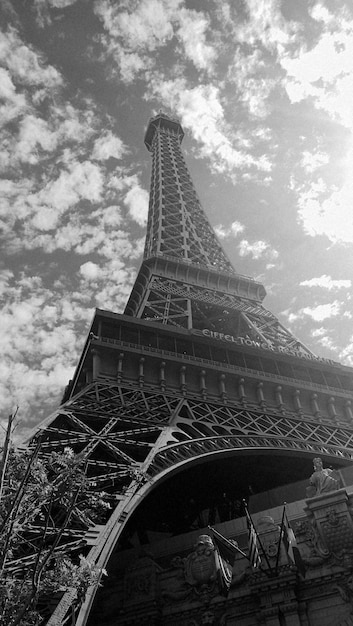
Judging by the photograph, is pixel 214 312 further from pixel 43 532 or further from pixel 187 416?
pixel 43 532

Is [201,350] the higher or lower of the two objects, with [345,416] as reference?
higher

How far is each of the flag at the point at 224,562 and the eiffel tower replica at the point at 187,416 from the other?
12.8 feet

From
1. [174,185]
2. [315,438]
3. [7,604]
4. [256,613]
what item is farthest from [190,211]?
[7,604]

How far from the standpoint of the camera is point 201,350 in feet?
143

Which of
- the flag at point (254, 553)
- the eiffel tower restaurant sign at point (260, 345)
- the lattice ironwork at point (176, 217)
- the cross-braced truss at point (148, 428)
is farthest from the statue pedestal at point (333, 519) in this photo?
the lattice ironwork at point (176, 217)

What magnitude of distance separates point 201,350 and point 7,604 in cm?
3081

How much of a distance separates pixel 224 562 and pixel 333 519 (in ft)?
17.7

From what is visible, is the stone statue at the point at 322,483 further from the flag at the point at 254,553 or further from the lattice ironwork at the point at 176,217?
the lattice ironwork at the point at 176,217

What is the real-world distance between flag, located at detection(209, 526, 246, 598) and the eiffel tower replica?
12.8ft

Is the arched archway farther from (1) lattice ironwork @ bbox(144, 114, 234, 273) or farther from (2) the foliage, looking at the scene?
(1) lattice ironwork @ bbox(144, 114, 234, 273)

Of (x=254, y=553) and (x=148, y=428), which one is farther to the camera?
(x=148, y=428)

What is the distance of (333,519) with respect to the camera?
21.6m

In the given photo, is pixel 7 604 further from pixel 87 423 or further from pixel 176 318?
pixel 176 318

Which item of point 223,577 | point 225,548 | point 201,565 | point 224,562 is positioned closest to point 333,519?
point 223,577
